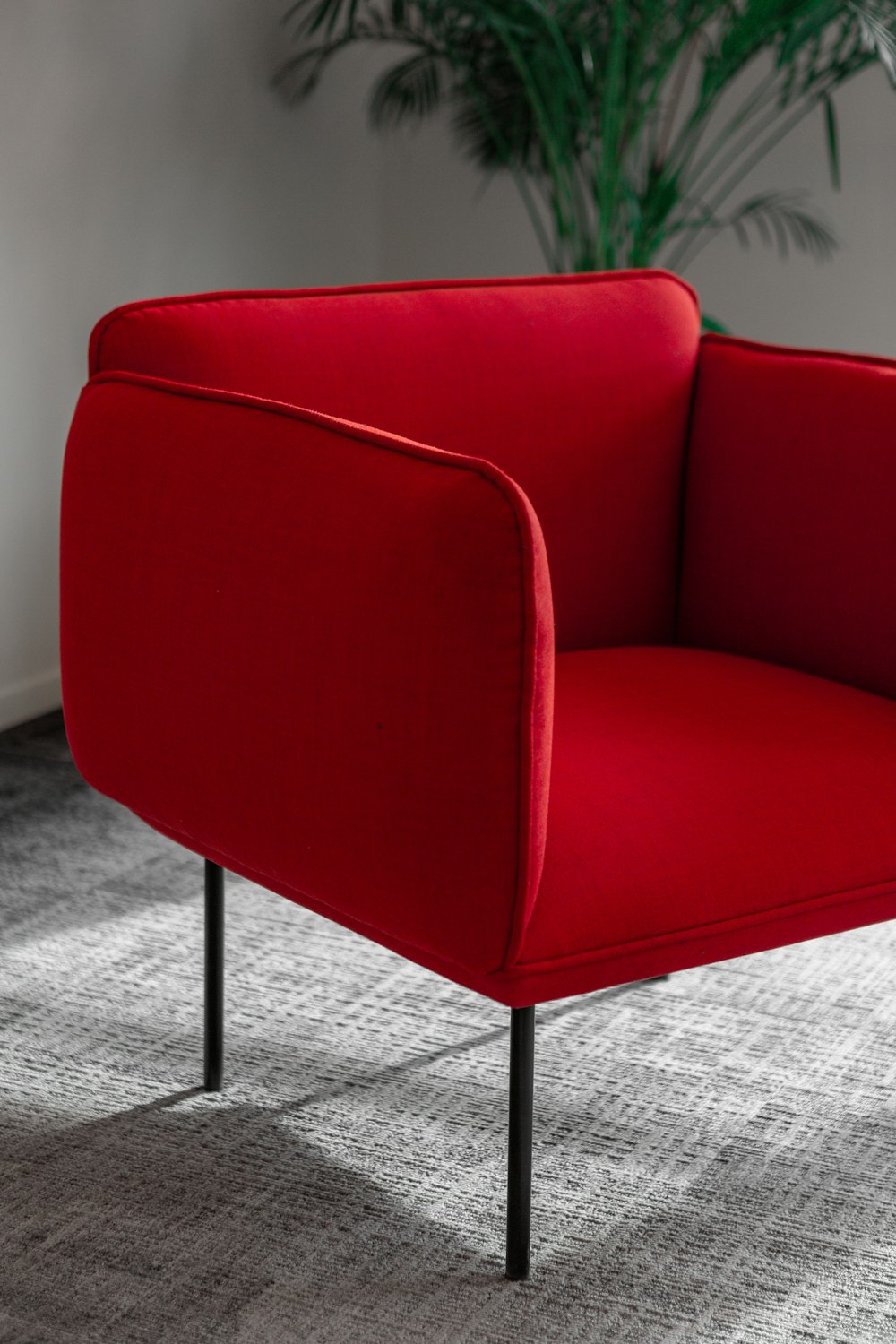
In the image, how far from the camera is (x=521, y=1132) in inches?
47.5

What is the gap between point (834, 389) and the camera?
1.51 m

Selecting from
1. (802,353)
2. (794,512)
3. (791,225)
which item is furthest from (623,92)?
(794,512)

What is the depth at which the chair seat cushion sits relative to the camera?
3.67 ft

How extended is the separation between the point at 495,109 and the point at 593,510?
66.5 inches

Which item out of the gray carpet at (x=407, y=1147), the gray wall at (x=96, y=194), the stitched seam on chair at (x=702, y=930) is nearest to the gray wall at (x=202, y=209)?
the gray wall at (x=96, y=194)

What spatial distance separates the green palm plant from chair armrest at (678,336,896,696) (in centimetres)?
114

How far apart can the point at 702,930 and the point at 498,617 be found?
0.29 m

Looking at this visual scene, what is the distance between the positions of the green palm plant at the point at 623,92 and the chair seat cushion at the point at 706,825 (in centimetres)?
151

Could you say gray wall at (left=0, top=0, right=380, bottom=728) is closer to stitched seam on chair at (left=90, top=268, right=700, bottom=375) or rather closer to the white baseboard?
the white baseboard

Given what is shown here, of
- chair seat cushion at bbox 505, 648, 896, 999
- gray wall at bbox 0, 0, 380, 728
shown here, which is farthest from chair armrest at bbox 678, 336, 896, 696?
gray wall at bbox 0, 0, 380, 728

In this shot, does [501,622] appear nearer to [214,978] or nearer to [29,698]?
[214,978]

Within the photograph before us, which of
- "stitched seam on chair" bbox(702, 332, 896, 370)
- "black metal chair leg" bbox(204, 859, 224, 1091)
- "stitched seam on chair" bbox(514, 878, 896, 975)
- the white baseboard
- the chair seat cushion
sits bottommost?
the white baseboard

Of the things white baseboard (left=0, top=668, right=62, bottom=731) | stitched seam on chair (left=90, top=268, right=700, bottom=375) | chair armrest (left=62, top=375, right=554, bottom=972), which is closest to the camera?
chair armrest (left=62, top=375, right=554, bottom=972)

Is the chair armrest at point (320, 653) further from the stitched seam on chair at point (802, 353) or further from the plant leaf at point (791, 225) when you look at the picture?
the plant leaf at point (791, 225)
